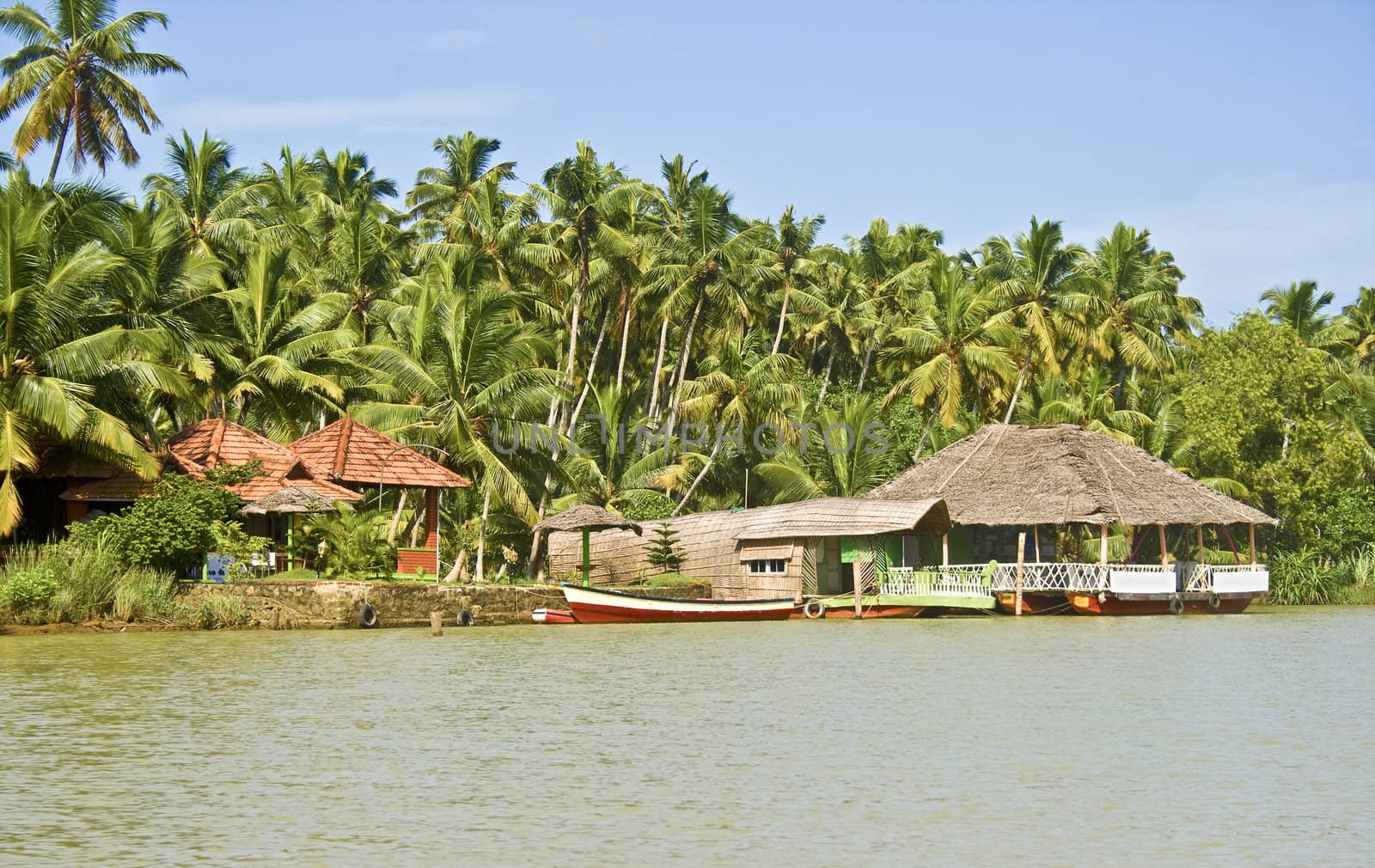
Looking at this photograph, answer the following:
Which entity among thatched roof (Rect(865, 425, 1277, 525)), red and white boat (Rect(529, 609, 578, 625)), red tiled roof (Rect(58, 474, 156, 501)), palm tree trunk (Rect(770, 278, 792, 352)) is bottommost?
red and white boat (Rect(529, 609, 578, 625))

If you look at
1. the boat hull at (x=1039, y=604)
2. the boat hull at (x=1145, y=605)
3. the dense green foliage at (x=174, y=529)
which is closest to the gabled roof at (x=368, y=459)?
the dense green foliage at (x=174, y=529)

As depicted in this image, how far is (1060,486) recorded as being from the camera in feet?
134

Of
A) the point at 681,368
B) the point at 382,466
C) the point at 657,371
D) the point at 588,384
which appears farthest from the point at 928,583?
the point at 681,368

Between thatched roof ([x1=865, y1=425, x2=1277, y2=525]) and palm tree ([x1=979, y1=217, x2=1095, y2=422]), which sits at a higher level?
palm tree ([x1=979, y1=217, x2=1095, y2=422])

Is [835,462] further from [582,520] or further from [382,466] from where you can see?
[382,466]

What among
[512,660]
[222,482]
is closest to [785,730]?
[512,660]

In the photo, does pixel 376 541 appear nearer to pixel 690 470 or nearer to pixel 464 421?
pixel 464 421

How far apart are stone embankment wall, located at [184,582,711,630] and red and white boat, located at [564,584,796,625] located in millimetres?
1443

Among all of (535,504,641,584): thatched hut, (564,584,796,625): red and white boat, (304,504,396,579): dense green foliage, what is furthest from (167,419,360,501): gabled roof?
(564,584,796,625): red and white boat

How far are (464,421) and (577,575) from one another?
20.2 feet

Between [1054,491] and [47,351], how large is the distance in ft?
84.2

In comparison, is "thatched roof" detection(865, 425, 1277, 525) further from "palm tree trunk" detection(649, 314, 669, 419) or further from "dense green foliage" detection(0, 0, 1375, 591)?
"palm tree trunk" detection(649, 314, 669, 419)

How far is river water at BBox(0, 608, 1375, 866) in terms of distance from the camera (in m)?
10.3

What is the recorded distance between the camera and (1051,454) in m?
42.8
